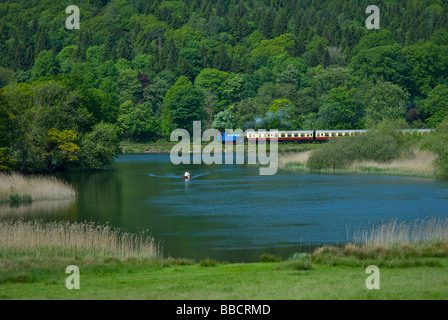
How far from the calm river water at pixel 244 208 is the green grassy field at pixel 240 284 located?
6142 millimetres

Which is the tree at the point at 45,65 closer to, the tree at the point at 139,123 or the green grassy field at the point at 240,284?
the tree at the point at 139,123

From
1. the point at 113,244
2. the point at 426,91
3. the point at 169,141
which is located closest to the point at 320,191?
the point at 113,244

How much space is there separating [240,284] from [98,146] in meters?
54.0

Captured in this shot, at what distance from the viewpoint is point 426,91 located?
128 metres

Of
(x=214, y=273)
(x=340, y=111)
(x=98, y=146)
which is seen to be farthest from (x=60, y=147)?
(x=340, y=111)

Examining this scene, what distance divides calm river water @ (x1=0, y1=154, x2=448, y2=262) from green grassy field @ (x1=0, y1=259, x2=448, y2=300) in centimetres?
614

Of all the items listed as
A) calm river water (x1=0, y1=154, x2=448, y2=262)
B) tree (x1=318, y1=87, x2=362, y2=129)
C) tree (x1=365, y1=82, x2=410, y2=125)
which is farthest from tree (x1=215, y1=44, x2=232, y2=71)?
calm river water (x1=0, y1=154, x2=448, y2=262)

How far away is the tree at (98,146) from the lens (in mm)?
69562

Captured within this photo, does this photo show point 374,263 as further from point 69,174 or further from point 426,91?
point 426,91

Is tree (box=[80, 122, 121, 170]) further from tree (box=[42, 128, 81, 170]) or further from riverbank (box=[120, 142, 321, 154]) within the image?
riverbank (box=[120, 142, 321, 154])

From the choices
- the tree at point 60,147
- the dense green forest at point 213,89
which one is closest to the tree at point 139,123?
the dense green forest at point 213,89

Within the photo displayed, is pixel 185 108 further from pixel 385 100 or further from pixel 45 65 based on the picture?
pixel 45 65
